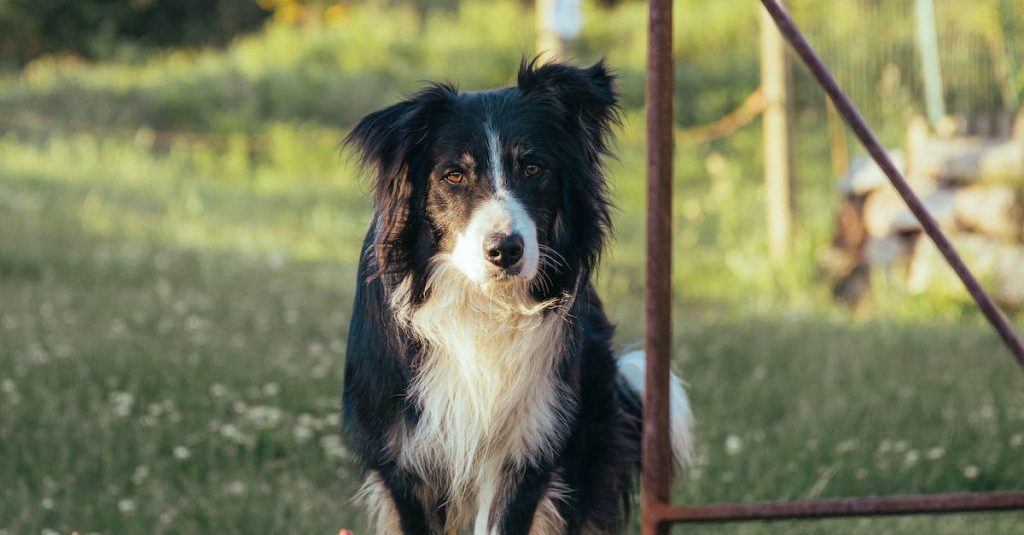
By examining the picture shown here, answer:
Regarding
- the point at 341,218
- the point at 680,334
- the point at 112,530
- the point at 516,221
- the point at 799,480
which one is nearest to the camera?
the point at 516,221

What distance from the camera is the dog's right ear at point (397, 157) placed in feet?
10.1

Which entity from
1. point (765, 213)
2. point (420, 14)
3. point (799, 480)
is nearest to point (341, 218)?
point (765, 213)

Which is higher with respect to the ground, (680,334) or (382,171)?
(382,171)

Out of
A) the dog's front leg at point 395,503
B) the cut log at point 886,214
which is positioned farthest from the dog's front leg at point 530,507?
the cut log at point 886,214

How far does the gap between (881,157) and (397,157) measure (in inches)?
53.2

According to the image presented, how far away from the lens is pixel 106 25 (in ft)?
59.1

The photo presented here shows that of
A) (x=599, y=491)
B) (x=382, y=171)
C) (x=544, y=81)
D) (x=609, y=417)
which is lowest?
(x=599, y=491)

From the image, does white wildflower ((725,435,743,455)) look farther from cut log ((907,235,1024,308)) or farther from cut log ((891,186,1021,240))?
cut log ((891,186,1021,240))

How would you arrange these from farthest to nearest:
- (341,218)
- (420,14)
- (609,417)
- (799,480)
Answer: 1. (420,14)
2. (341,218)
3. (799,480)
4. (609,417)

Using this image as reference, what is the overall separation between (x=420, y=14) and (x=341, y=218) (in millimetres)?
11357

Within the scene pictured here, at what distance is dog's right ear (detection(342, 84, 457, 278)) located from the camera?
3.08 meters

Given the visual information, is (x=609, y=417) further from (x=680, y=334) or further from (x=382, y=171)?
(x=680, y=334)

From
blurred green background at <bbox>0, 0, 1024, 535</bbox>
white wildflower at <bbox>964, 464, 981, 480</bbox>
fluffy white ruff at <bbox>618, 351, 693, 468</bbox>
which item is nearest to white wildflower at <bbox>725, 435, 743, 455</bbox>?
blurred green background at <bbox>0, 0, 1024, 535</bbox>

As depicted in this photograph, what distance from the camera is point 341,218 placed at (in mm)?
10430
